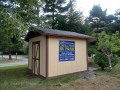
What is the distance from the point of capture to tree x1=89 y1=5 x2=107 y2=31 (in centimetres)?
3086

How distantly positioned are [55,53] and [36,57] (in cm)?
174

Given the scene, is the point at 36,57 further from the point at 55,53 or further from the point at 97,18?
the point at 97,18

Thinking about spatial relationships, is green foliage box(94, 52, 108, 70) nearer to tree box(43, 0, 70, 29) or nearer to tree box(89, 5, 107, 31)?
tree box(43, 0, 70, 29)

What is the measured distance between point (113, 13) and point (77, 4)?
10731mm

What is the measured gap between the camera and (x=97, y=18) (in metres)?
31.3

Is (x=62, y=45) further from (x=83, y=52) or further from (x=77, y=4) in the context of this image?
(x=77, y=4)

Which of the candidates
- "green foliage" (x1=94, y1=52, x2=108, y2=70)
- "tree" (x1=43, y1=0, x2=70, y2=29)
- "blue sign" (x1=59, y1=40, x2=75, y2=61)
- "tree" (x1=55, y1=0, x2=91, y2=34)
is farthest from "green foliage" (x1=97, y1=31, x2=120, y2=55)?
"tree" (x1=43, y1=0, x2=70, y2=29)

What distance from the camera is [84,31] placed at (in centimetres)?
A: 2064

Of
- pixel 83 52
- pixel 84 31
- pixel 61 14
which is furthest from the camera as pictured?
pixel 61 14

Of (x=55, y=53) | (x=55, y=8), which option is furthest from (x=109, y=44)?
(x=55, y=8)

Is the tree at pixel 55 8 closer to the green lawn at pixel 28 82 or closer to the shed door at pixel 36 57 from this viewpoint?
the shed door at pixel 36 57

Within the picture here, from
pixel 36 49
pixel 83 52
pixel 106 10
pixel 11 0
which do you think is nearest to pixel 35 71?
pixel 36 49

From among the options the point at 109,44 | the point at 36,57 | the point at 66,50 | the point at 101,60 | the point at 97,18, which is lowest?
the point at 101,60

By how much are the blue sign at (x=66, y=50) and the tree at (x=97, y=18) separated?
2135cm
